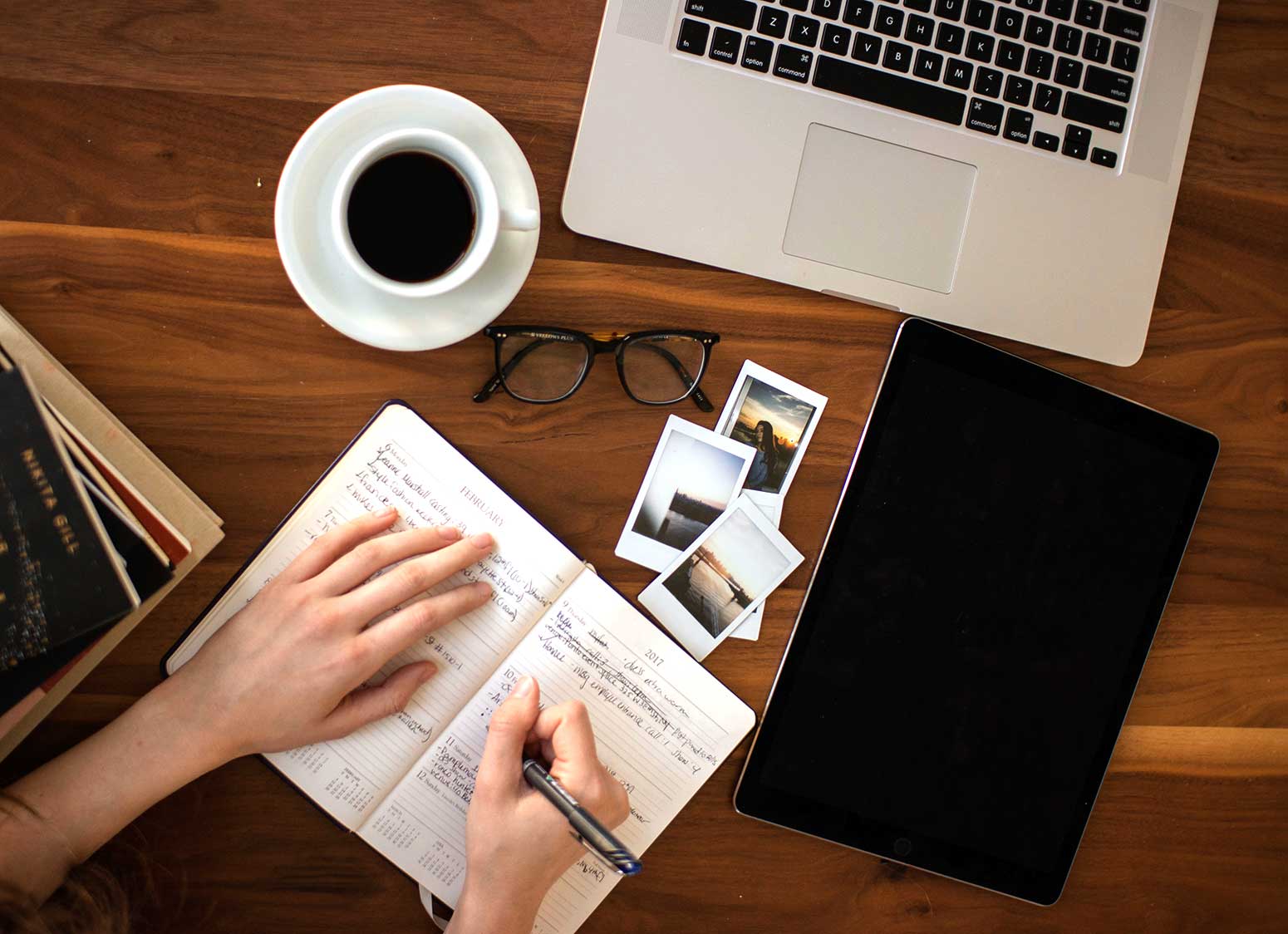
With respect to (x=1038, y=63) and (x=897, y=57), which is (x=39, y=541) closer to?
(x=897, y=57)

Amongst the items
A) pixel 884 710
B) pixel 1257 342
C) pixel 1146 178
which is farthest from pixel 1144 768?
pixel 1146 178

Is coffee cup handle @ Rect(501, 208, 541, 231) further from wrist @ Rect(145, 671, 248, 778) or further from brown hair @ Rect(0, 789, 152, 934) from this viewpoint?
brown hair @ Rect(0, 789, 152, 934)

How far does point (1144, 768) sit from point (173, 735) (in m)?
0.90

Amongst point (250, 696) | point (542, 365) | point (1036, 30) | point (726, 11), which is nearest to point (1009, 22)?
point (1036, 30)

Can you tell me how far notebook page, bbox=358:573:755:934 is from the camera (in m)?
0.75

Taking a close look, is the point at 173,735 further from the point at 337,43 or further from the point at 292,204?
Answer: the point at 337,43

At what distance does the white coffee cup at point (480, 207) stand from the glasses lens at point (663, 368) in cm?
19

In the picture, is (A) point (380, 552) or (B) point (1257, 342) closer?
(A) point (380, 552)

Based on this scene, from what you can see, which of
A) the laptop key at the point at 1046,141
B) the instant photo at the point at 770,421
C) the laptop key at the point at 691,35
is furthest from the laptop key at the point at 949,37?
the instant photo at the point at 770,421

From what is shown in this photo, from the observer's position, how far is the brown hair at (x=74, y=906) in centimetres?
66

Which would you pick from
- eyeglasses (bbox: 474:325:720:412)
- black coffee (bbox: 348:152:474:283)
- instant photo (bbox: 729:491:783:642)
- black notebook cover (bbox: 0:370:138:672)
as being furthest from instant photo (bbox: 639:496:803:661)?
black notebook cover (bbox: 0:370:138:672)

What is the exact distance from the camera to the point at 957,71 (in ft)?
2.47

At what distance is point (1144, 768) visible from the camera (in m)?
0.85

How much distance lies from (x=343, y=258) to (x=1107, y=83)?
68 cm
